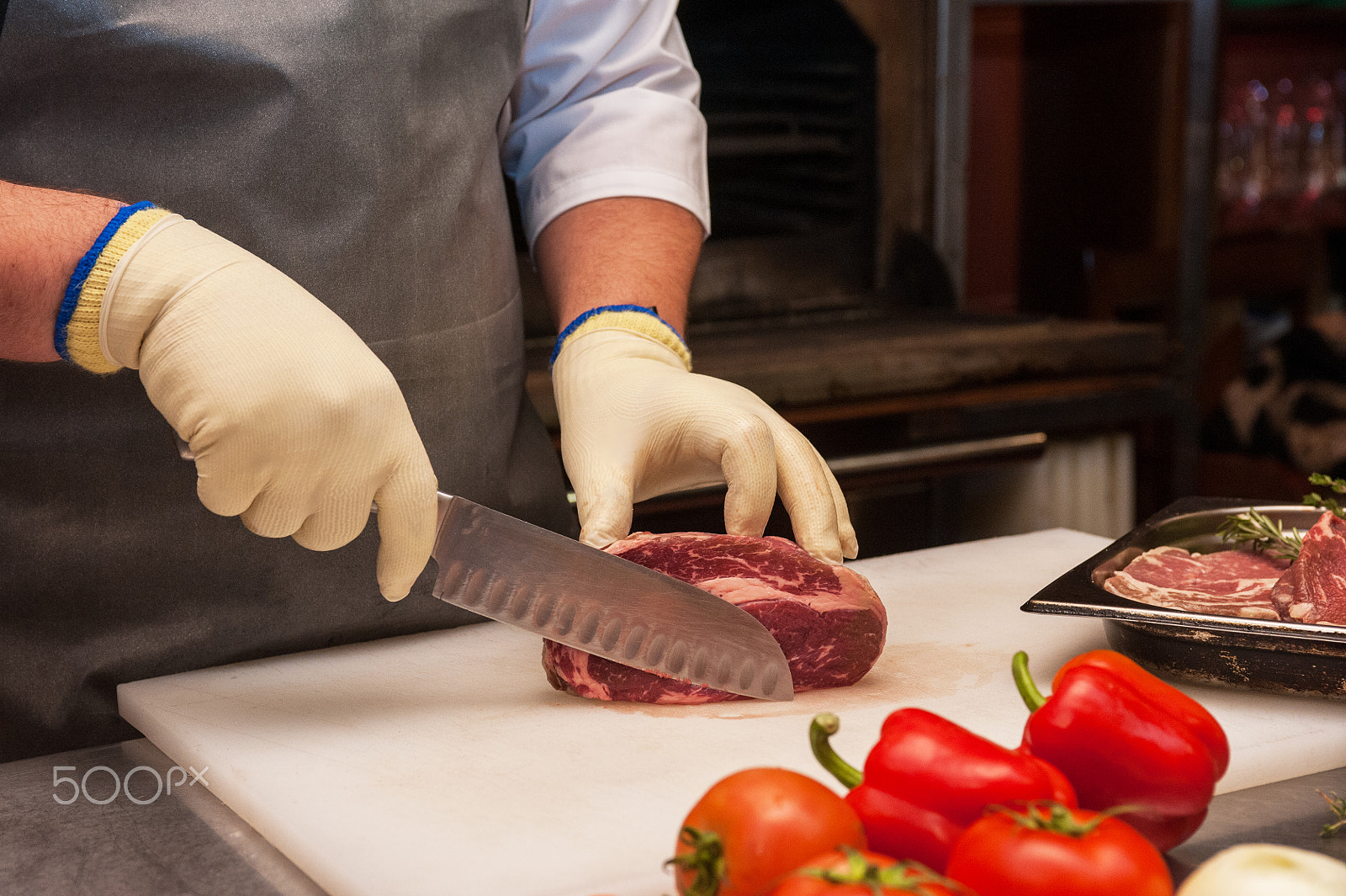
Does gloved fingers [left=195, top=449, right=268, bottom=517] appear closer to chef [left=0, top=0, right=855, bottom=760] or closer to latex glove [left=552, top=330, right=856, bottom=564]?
chef [left=0, top=0, right=855, bottom=760]

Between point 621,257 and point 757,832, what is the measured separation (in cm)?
110

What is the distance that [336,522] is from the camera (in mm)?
1206

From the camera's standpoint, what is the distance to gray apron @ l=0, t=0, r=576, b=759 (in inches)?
54.3

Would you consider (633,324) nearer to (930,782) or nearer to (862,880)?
(930,782)

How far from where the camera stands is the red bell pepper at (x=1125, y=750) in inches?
33.7

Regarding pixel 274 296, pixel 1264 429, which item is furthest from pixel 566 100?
pixel 1264 429

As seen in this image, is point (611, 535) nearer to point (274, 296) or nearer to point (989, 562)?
point (274, 296)

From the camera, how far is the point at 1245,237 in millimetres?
4125

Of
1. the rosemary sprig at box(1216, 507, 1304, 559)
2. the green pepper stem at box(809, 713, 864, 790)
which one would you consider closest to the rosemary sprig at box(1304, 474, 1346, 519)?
the rosemary sprig at box(1216, 507, 1304, 559)

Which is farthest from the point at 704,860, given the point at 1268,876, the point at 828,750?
the point at 1268,876

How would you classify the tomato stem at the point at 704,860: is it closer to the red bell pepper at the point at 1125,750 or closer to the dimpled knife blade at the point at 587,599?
the red bell pepper at the point at 1125,750

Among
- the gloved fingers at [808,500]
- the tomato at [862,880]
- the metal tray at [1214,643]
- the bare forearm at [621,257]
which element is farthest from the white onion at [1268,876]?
the bare forearm at [621,257]

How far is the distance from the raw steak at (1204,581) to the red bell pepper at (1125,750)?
39 cm

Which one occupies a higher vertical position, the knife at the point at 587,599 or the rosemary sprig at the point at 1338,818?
the knife at the point at 587,599
